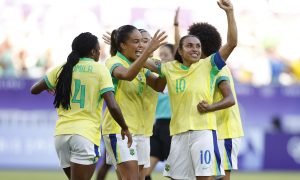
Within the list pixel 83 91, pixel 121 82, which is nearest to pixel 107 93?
pixel 83 91

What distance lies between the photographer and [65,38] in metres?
21.1

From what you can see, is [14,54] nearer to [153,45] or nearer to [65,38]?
[65,38]

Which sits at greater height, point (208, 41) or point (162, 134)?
point (208, 41)

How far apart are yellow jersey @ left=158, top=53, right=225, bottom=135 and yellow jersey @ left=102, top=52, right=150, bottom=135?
0.65m

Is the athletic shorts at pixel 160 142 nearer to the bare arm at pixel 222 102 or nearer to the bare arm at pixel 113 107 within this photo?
the bare arm at pixel 222 102

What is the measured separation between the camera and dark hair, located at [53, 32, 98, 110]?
29.1ft

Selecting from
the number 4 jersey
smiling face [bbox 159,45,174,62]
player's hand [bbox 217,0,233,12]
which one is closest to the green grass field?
smiling face [bbox 159,45,174,62]

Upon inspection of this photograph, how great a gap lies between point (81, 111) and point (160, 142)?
4.31 meters

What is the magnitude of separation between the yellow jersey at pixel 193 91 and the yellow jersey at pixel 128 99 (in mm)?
651

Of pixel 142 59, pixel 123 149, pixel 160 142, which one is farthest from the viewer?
pixel 160 142

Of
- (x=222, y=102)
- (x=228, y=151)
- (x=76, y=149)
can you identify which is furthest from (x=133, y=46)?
(x=228, y=151)

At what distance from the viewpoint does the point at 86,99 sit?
28.9 ft

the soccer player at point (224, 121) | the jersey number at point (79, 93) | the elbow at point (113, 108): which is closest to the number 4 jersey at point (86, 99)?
the jersey number at point (79, 93)

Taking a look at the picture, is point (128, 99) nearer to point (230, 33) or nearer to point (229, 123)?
point (229, 123)
